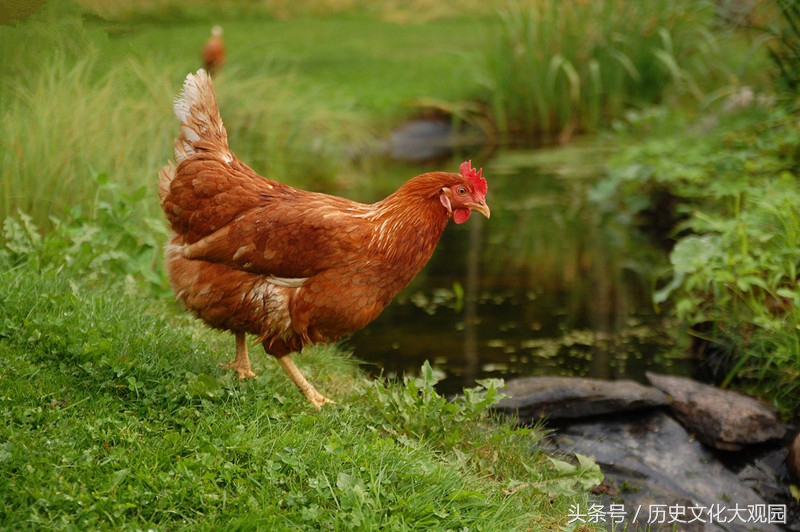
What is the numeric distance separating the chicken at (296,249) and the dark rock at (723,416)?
190 cm

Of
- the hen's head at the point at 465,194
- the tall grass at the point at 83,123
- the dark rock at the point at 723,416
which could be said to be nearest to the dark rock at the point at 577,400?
the dark rock at the point at 723,416

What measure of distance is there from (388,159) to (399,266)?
29.7 ft

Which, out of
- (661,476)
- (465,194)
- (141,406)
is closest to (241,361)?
(141,406)

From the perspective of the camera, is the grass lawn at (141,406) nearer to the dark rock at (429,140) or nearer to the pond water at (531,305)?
the pond water at (531,305)

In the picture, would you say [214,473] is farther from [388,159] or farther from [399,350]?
[388,159]

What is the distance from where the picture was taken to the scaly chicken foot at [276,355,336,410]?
163 inches

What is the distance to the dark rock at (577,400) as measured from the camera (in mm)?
4934

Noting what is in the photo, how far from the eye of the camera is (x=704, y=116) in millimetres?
9914

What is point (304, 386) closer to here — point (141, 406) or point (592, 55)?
point (141, 406)

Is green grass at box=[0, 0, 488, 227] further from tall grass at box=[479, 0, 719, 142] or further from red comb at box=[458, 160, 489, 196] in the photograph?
red comb at box=[458, 160, 489, 196]

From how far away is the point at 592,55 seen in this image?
13.1 meters

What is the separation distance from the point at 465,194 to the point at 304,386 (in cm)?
119

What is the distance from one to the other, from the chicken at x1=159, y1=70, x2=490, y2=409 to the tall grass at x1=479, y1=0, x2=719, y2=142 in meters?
9.26

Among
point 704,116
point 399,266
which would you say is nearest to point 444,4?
point 704,116
